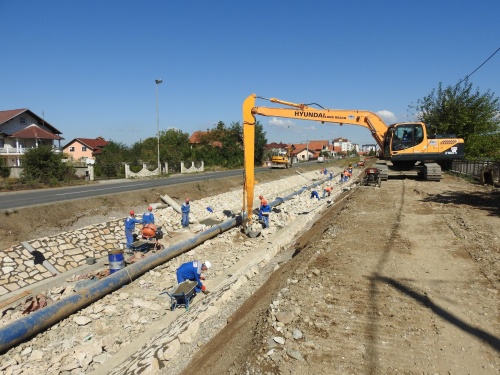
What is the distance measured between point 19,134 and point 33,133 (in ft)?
4.91

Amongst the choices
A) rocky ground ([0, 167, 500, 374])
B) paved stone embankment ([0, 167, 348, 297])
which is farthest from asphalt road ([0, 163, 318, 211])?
rocky ground ([0, 167, 500, 374])

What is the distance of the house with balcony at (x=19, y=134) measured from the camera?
125 feet

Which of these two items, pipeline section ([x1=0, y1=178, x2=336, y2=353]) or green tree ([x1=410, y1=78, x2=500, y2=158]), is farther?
green tree ([x1=410, y1=78, x2=500, y2=158])

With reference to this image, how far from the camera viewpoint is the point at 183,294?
303 inches

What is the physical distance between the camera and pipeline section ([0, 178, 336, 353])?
6.68 metres

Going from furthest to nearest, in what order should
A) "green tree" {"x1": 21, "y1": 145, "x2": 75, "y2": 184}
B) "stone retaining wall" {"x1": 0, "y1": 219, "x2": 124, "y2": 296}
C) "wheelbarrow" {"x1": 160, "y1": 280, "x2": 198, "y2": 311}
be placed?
"green tree" {"x1": 21, "y1": 145, "x2": 75, "y2": 184} < "stone retaining wall" {"x1": 0, "y1": 219, "x2": 124, "y2": 296} < "wheelbarrow" {"x1": 160, "y1": 280, "x2": 198, "y2": 311}

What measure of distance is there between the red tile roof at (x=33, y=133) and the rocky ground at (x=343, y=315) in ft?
124

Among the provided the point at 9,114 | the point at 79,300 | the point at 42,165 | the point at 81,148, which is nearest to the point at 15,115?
the point at 9,114

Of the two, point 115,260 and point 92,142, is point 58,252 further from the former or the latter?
point 92,142

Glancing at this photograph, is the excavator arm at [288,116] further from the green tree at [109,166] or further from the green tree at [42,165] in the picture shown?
the green tree at [109,166]

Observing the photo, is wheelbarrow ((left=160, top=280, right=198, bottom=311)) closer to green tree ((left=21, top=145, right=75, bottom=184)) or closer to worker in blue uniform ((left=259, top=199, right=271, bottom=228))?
worker in blue uniform ((left=259, top=199, right=271, bottom=228))

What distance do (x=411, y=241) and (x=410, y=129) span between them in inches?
431

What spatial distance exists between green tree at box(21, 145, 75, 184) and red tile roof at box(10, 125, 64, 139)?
1772 centimetres

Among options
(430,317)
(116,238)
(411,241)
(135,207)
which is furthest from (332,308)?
(135,207)
